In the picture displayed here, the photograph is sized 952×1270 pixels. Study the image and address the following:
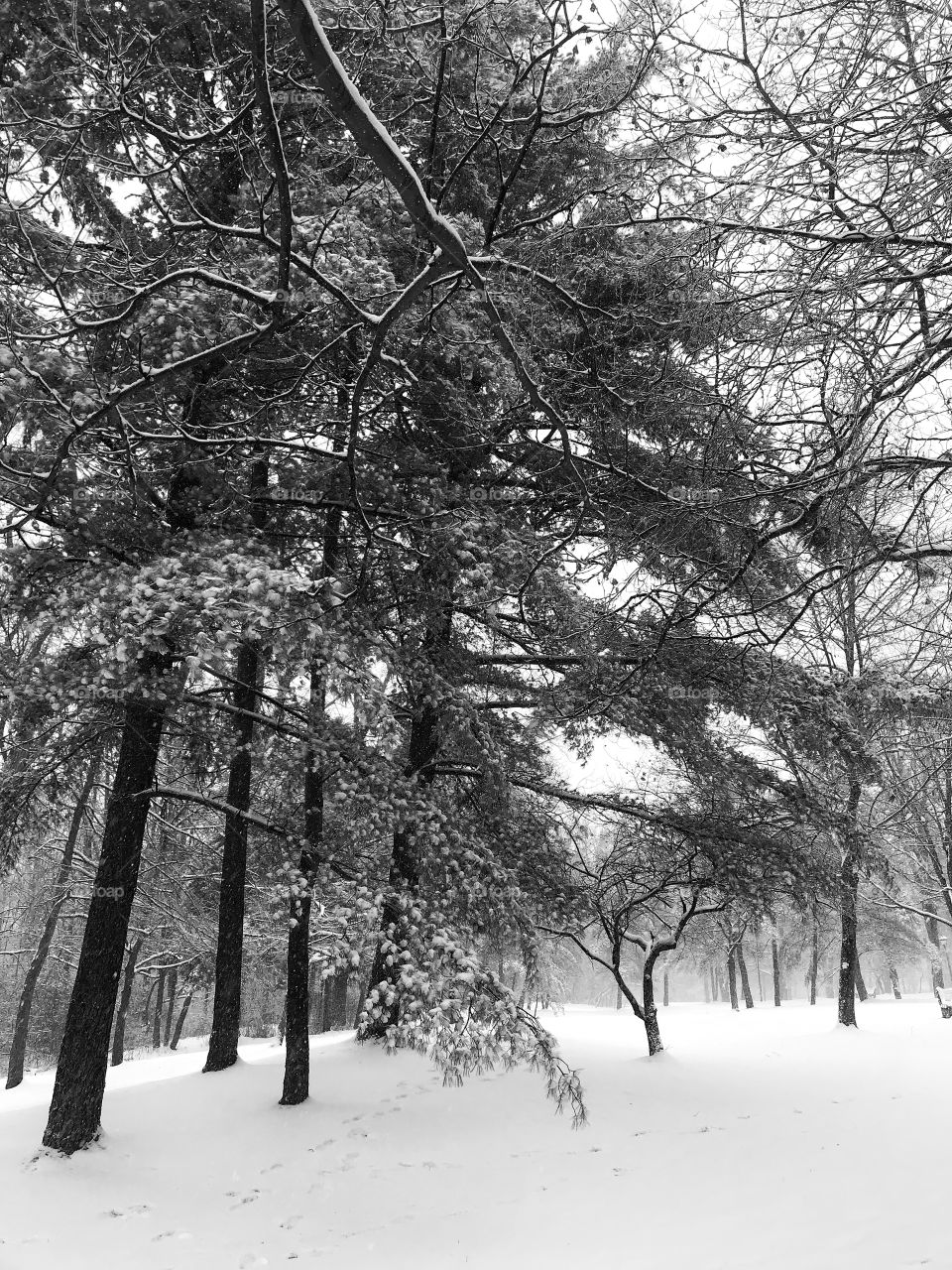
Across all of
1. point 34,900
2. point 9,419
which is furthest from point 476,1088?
point 34,900

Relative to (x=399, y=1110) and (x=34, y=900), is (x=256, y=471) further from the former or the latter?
(x=34, y=900)

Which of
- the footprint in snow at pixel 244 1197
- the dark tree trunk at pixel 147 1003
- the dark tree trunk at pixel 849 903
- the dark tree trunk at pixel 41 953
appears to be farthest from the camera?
the dark tree trunk at pixel 147 1003

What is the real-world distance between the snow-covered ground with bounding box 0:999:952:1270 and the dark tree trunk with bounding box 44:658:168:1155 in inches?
12.3

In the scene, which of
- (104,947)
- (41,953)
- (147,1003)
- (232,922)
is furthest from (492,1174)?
(147,1003)

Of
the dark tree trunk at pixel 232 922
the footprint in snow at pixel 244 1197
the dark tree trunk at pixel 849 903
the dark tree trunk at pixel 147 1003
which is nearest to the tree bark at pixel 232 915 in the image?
the dark tree trunk at pixel 232 922

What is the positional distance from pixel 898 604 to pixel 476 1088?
7.22 meters

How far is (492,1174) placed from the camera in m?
6.73

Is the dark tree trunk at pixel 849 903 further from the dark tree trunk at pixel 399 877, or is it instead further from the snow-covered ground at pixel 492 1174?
the dark tree trunk at pixel 399 877

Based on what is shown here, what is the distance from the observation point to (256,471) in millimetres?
8406

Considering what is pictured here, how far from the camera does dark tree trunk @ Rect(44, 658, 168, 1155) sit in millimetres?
6680

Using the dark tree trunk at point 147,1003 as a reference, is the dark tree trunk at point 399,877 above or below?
above

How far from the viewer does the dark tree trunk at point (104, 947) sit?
6680 mm

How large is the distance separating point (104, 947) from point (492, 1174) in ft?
13.3

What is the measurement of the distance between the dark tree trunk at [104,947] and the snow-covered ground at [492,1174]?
0.31m
